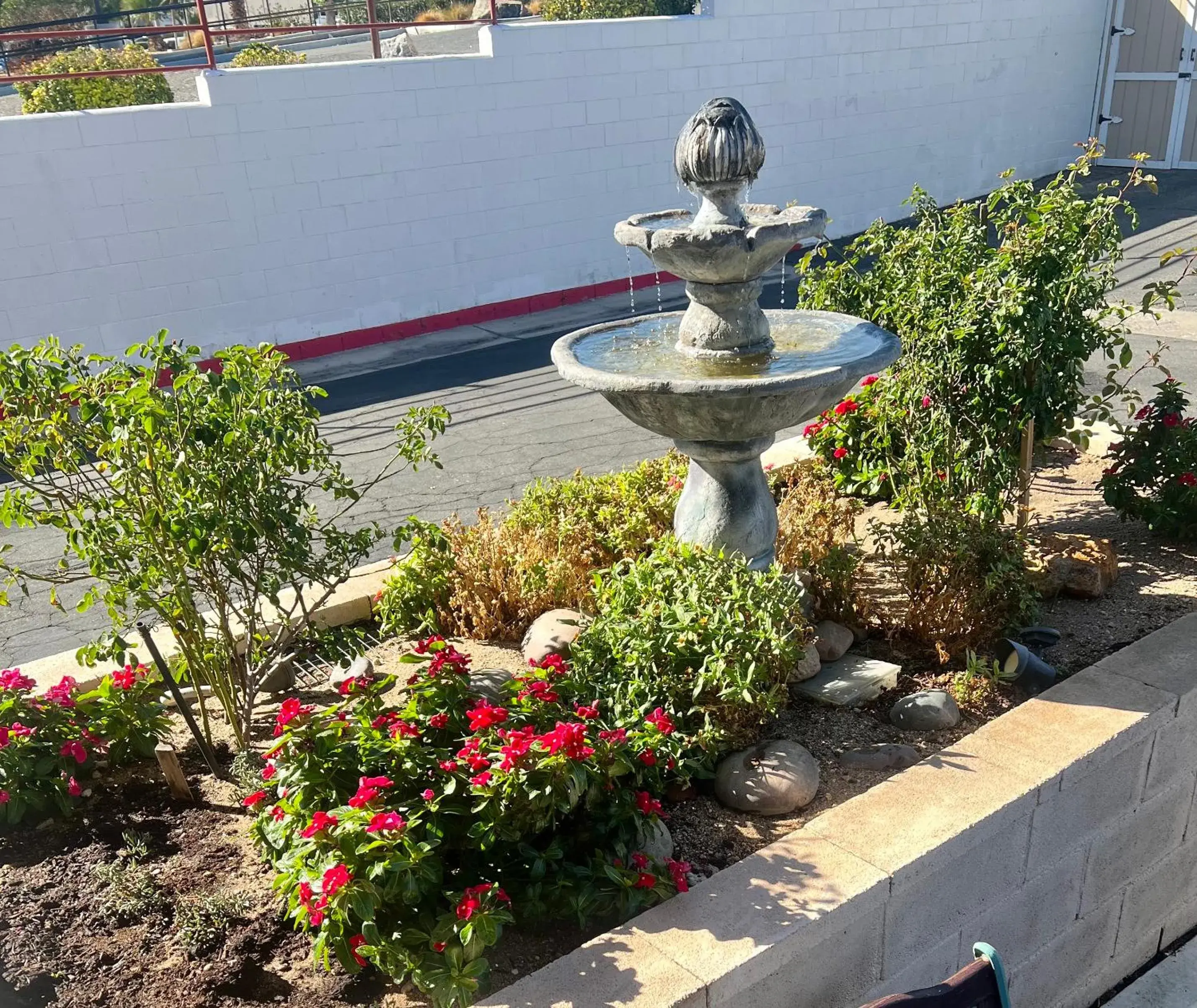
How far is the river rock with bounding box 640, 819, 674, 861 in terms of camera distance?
301 cm

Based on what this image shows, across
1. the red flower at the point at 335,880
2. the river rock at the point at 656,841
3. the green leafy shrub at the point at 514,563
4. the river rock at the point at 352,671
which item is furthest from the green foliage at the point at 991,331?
the red flower at the point at 335,880

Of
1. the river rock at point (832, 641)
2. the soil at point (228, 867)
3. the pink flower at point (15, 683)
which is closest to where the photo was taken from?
the soil at point (228, 867)

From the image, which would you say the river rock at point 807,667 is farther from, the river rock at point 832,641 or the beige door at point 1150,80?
the beige door at point 1150,80

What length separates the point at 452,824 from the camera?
288cm

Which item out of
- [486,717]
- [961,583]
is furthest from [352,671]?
[961,583]

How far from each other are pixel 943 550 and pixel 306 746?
243 cm

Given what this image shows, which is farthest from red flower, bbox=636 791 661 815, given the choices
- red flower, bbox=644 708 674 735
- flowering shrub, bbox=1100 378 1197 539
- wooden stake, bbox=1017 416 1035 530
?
flowering shrub, bbox=1100 378 1197 539

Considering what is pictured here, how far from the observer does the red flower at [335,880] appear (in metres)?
2.55

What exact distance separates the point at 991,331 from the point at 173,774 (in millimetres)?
3438

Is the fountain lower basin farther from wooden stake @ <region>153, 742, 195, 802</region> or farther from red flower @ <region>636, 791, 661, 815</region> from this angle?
wooden stake @ <region>153, 742, 195, 802</region>

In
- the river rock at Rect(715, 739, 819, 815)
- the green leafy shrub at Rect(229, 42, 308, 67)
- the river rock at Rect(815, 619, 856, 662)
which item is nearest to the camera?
the river rock at Rect(715, 739, 819, 815)

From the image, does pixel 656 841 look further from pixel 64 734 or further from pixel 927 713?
pixel 64 734

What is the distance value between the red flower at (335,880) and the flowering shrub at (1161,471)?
12.9 feet

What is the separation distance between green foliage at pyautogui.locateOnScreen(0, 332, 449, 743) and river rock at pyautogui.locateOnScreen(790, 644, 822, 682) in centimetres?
166
